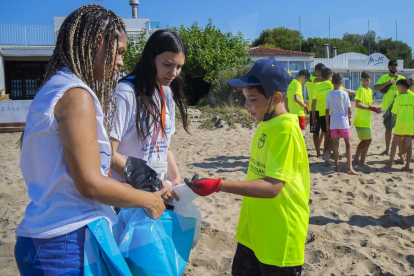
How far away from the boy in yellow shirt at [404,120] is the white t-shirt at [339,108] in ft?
2.82

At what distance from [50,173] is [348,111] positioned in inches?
223

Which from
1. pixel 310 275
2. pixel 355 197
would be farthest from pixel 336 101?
pixel 310 275

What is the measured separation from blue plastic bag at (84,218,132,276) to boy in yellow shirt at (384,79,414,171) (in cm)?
586

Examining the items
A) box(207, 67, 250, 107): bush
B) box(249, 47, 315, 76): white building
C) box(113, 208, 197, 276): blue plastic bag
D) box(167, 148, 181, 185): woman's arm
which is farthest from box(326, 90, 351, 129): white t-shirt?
box(113, 208, 197, 276): blue plastic bag

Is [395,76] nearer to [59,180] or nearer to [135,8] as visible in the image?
[135,8]

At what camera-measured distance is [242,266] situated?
2035 mm

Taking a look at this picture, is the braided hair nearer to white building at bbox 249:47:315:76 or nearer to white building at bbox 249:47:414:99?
white building at bbox 249:47:315:76

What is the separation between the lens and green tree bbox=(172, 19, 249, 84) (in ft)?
42.8

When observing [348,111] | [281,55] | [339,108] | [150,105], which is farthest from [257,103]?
[281,55]

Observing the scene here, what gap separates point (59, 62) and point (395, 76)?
6.99 meters

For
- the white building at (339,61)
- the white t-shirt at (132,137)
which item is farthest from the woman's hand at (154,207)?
the white building at (339,61)

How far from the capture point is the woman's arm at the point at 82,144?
46.4 inches

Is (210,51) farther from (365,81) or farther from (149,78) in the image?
(149,78)

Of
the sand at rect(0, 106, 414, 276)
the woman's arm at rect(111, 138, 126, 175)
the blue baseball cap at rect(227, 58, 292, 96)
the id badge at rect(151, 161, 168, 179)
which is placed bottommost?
the sand at rect(0, 106, 414, 276)
